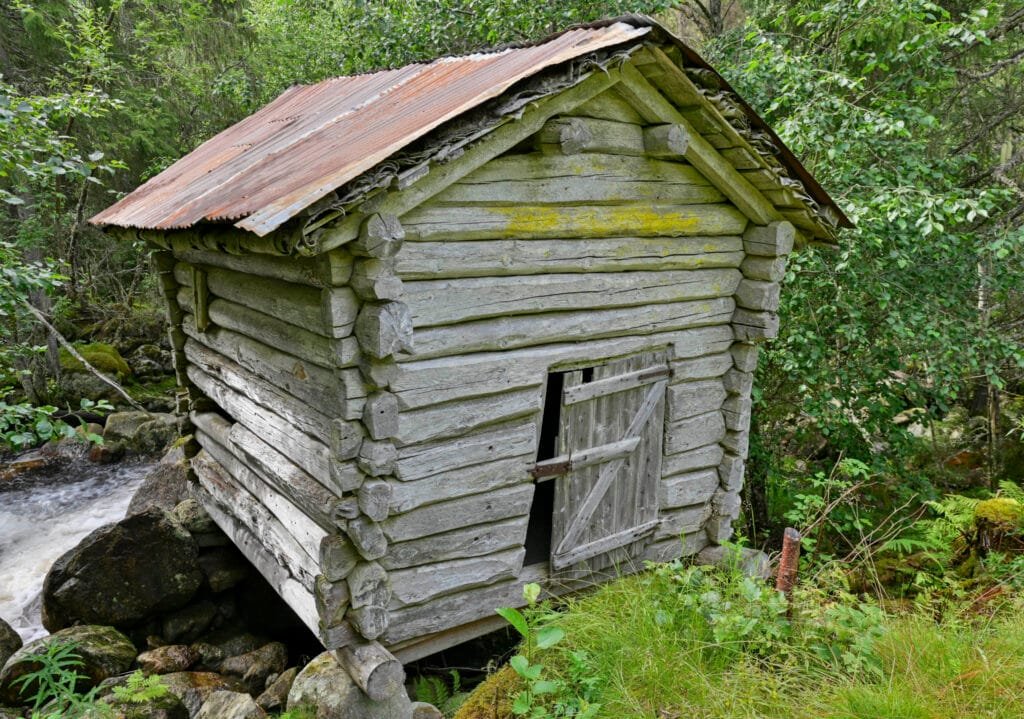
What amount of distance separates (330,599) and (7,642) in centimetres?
382

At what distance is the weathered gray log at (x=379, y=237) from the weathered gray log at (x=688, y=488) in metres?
3.16

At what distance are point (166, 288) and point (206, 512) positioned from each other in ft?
7.73

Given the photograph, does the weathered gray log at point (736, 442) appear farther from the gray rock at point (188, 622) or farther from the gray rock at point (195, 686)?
the gray rock at point (188, 622)

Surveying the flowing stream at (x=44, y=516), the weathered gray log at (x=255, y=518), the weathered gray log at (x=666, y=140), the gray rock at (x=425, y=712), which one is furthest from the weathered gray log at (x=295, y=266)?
the flowing stream at (x=44, y=516)

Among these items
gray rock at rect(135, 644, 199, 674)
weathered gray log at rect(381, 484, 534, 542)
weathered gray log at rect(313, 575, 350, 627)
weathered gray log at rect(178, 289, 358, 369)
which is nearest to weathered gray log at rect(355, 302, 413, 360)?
weathered gray log at rect(178, 289, 358, 369)

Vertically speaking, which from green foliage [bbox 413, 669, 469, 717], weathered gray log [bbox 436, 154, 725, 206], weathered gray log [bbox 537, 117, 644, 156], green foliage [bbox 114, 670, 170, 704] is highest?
weathered gray log [bbox 537, 117, 644, 156]

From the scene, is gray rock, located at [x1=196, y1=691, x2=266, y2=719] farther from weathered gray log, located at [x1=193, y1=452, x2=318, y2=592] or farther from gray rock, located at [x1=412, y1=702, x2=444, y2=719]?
gray rock, located at [x1=412, y1=702, x2=444, y2=719]

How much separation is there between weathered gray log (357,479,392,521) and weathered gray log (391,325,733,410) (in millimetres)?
481

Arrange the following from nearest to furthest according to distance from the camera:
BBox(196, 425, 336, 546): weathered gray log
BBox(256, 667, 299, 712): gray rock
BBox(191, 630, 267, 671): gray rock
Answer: BBox(196, 425, 336, 546): weathered gray log, BBox(256, 667, 299, 712): gray rock, BBox(191, 630, 267, 671): gray rock

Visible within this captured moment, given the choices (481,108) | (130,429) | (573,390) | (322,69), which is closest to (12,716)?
(573,390)

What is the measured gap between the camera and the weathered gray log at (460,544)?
14.7ft

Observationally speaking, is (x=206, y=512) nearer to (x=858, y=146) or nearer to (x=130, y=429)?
(x=130, y=429)

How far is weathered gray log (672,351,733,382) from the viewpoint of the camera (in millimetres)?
5551

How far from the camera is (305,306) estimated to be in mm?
4312
